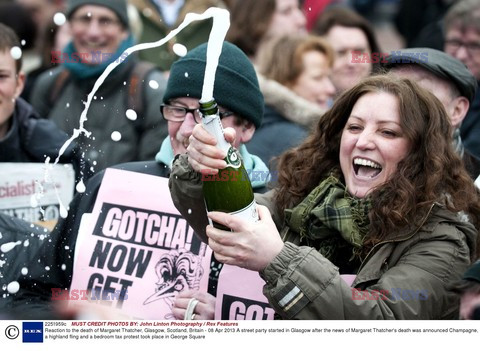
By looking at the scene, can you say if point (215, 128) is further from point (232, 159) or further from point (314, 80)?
point (314, 80)

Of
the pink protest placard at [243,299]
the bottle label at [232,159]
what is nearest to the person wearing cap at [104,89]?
the pink protest placard at [243,299]

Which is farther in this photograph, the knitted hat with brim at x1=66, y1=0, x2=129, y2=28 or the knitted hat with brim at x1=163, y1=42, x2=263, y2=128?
the knitted hat with brim at x1=66, y1=0, x2=129, y2=28

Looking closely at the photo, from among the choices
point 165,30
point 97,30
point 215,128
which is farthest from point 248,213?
point 165,30

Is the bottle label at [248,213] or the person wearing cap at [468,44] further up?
the person wearing cap at [468,44]

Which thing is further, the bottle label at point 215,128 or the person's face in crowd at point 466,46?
the person's face in crowd at point 466,46

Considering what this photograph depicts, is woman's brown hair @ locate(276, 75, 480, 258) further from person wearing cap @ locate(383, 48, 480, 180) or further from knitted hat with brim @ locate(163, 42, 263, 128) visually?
person wearing cap @ locate(383, 48, 480, 180)

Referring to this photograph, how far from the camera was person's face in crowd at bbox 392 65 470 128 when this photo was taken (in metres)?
3.06

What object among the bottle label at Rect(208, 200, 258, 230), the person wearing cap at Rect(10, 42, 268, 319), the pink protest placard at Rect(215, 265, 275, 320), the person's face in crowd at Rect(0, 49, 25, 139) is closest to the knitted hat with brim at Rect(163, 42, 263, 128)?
the person wearing cap at Rect(10, 42, 268, 319)

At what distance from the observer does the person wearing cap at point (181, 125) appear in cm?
277

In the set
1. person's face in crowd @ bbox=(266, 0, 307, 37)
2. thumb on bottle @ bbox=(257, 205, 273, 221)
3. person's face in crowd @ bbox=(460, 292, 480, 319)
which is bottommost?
person's face in crowd @ bbox=(460, 292, 480, 319)

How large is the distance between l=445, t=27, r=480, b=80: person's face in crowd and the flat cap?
54cm

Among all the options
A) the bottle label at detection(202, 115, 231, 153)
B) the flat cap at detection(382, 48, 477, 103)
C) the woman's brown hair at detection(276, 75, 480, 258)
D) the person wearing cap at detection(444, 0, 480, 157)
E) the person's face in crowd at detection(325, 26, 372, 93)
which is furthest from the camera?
the person's face in crowd at detection(325, 26, 372, 93)

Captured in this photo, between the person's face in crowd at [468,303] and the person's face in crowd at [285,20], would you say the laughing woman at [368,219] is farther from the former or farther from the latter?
the person's face in crowd at [285,20]

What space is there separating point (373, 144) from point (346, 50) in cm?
213
